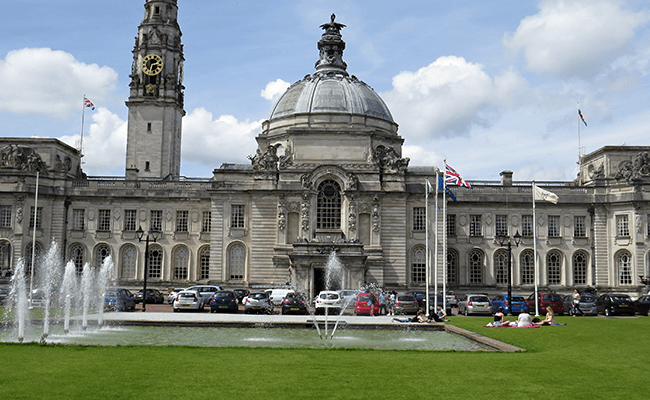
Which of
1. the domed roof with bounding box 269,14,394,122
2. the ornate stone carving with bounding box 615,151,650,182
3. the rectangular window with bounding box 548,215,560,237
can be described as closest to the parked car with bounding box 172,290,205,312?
the domed roof with bounding box 269,14,394,122

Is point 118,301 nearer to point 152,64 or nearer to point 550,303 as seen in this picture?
point 550,303

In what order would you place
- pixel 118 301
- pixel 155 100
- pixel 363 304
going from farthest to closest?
pixel 155 100 → pixel 118 301 → pixel 363 304

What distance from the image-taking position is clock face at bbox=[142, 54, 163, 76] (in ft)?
235

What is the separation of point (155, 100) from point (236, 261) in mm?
23802

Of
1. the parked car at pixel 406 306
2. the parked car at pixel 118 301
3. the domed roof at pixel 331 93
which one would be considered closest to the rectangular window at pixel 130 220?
the domed roof at pixel 331 93

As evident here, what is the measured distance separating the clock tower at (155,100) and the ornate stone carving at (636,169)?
4641cm

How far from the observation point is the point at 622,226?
193ft

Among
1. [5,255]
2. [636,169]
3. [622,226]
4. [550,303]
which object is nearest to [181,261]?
[5,255]

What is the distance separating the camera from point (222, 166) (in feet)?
208

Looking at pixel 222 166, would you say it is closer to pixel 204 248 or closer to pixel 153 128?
pixel 204 248

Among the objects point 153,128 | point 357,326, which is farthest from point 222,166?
point 357,326

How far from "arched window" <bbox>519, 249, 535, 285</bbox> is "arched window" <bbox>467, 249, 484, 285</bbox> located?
3.77m

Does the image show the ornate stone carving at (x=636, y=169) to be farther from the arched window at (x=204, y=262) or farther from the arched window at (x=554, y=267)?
the arched window at (x=204, y=262)

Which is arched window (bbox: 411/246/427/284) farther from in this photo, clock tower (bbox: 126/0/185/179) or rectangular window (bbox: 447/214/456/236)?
clock tower (bbox: 126/0/185/179)
